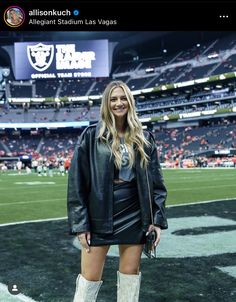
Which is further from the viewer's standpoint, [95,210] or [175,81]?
[175,81]

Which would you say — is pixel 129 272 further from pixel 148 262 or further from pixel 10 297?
pixel 148 262

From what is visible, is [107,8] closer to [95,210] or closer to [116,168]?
[116,168]

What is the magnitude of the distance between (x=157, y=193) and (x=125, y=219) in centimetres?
30

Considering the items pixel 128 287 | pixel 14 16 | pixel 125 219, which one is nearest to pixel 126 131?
pixel 125 219

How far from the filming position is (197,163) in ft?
129

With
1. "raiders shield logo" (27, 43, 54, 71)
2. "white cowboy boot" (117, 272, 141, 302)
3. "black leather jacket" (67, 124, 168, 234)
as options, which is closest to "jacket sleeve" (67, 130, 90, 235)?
"black leather jacket" (67, 124, 168, 234)

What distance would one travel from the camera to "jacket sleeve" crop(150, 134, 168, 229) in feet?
9.40

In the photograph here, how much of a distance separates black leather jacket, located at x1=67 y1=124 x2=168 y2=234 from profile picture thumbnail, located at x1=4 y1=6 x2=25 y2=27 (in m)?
1.64

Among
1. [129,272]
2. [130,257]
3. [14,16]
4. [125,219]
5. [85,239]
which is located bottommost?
[129,272]

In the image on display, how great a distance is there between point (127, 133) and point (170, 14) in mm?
1442

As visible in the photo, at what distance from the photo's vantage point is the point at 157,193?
291 cm

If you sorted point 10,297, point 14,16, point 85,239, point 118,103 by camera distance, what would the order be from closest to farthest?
point 85,239 → point 118,103 → point 10,297 → point 14,16

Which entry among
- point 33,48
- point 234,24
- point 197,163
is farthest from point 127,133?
point 33,48

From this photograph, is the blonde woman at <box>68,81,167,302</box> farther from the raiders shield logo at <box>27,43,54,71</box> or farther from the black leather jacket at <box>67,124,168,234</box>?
the raiders shield logo at <box>27,43,54,71</box>
